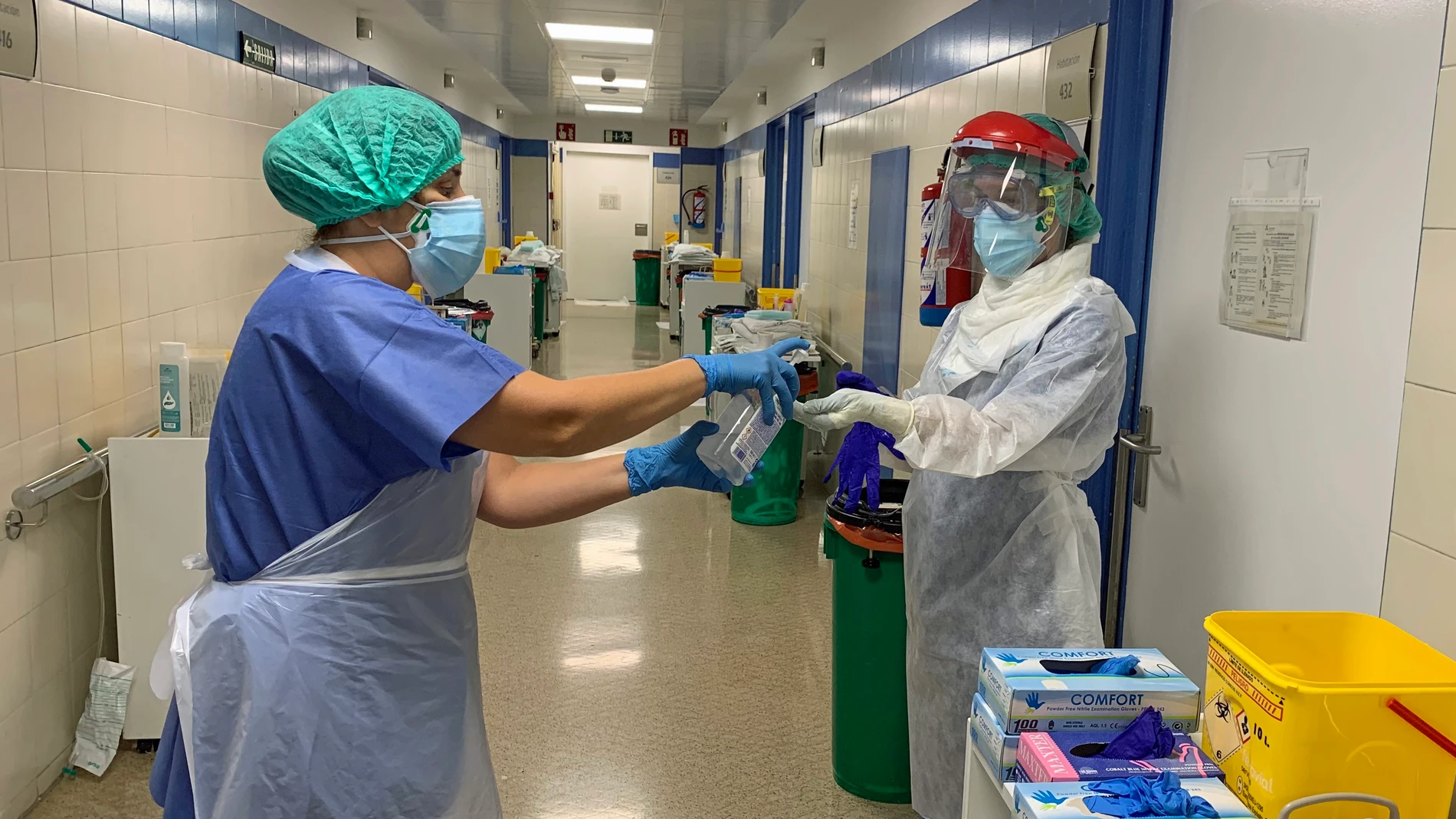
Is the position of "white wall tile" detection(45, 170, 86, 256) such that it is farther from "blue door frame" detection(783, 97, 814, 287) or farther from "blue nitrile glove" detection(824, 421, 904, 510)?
"blue door frame" detection(783, 97, 814, 287)

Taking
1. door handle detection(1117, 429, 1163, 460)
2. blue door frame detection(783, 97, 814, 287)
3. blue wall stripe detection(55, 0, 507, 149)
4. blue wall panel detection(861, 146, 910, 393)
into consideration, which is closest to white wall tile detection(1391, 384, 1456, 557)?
door handle detection(1117, 429, 1163, 460)

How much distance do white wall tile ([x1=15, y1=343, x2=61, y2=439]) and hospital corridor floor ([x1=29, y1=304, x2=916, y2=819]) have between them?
91 centimetres

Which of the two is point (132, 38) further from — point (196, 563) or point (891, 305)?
point (891, 305)

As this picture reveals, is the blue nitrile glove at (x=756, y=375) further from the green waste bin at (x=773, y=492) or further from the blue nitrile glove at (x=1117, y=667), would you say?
the green waste bin at (x=773, y=492)

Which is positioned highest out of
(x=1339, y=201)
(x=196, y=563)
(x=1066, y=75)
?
(x=1066, y=75)

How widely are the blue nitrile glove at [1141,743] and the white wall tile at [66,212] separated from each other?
8.40 feet

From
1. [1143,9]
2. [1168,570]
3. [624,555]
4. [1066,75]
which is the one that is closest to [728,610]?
[624,555]

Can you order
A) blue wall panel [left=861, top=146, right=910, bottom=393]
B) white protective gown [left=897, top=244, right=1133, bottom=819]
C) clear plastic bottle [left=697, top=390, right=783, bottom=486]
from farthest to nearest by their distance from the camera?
blue wall panel [left=861, top=146, right=910, bottom=393]
white protective gown [left=897, top=244, right=1133, bottom=819]
clear plastic bottle [left=697, top=390, right=783, bottom=486]

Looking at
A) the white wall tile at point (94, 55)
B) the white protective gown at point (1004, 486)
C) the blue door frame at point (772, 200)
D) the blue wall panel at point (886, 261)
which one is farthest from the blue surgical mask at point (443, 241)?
the blue door frame at point (772, 200)

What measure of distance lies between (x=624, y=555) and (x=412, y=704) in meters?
2.96

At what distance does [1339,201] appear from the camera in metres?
1.66

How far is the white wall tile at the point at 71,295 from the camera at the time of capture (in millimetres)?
2516

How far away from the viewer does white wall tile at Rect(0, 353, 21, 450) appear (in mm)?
2293

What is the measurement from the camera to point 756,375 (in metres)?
1.53
